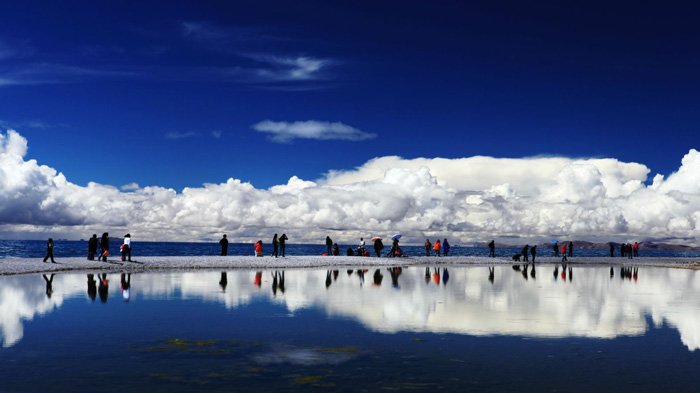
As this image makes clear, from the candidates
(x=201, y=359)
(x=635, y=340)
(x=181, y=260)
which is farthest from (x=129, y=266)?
(x=635, y=340)

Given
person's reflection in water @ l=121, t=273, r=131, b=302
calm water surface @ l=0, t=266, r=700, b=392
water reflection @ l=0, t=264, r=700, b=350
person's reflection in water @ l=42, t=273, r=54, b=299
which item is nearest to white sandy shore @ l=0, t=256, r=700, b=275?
person's reflection in water @ l=42, t=273, r=54, b=299

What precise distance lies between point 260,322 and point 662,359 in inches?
460

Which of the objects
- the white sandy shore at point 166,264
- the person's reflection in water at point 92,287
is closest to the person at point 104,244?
the white sandy shore at point 166,264

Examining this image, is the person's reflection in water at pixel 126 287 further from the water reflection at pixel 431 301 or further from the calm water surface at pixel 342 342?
the calm water surface at pixel 342 342

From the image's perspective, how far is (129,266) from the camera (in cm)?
4984

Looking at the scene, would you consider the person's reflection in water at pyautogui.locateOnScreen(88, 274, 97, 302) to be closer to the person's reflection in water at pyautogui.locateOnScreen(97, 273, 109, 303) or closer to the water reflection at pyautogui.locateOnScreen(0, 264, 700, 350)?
the water reflection at pyautogui.locateOnScreen(0, 264, 700, 350)

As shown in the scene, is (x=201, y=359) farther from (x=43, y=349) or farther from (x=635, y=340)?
(x=635, y=340)

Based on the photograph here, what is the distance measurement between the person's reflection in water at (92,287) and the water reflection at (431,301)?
48 mm

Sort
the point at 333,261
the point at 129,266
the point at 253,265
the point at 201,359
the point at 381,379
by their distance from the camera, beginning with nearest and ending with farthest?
the point at 381,379 < the point at 201,359 < the point at 129,266 < the point at 253,265 < the point at 333,261

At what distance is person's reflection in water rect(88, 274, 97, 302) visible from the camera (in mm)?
27406

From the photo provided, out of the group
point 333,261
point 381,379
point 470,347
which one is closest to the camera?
point 381,379

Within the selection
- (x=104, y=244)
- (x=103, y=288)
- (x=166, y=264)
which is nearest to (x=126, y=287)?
(x=103, y=288)

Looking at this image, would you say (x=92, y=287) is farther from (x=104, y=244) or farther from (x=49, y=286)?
(x=104, y=244)

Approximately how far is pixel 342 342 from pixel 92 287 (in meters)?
20.8
